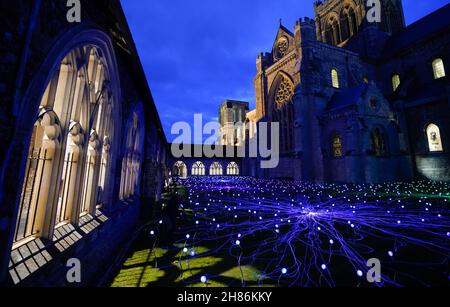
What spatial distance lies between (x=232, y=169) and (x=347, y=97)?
84.2ft

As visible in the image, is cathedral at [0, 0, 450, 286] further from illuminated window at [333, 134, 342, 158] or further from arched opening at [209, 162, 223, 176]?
arched opening at [209, 162, 223, 176]

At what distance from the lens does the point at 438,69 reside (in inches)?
802

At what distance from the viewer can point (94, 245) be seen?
347cm

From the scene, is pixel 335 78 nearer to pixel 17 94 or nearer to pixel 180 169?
pixel 17 94

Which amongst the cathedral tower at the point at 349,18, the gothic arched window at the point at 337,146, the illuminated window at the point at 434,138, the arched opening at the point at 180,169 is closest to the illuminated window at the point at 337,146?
the gothic arched window at the point at 337,146

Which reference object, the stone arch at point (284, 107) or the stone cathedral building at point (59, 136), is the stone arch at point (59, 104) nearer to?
the stone cathedral building at point (59, 136)

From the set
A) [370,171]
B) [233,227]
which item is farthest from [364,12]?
[233,227]

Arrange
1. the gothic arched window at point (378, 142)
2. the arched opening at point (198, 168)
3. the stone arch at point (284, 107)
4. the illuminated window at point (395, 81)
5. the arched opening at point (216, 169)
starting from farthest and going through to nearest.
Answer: the arched opening at point (216, 169)
the arched opening at point (198, 168)
the stone arch at point (284, 107)
the illuminated window at point (395, 81)
the gothic arched window at point (378, 142)

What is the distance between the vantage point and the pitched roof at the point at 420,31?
21250 millimetres

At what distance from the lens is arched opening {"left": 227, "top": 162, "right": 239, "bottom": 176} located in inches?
1620

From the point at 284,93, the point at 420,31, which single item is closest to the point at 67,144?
the point at 284,93

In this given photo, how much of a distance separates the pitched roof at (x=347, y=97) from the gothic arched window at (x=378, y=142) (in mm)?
3410

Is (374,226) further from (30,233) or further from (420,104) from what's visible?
(420,104)

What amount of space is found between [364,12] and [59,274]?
38094 millimetres
